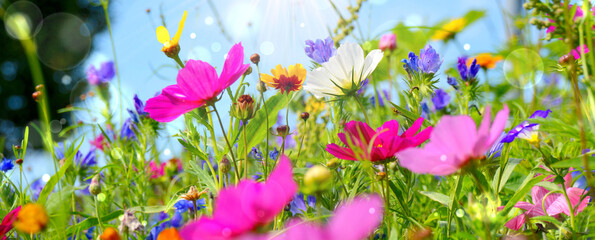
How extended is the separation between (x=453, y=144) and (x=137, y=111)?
0.74 metres

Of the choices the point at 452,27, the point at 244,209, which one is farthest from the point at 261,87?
the point at 452,27

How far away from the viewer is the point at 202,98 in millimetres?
407

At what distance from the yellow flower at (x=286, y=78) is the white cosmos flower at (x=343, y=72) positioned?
0.06 meters

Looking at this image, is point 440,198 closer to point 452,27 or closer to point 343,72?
point 343,72

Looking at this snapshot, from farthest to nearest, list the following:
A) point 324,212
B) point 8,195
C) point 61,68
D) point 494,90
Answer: point 61,68, point 494,90, point 8,195, point 324,212

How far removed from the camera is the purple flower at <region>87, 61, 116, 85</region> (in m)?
1.33

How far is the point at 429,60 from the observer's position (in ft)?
1.74

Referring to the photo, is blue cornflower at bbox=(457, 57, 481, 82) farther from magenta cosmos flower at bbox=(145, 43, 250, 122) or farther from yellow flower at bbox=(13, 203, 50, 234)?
yellow flower at bbox=(13, 203, 50, 234)

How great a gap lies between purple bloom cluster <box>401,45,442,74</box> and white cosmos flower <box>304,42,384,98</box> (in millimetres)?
74

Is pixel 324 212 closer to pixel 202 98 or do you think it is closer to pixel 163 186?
pixel 202 98

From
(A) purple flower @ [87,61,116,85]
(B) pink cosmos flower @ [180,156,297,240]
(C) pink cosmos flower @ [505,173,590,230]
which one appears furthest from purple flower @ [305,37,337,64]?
(A) purple flower @ [87,61,116,85]

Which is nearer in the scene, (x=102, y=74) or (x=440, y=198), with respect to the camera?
(x=440, y=198)

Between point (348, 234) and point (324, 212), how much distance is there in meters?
0.18

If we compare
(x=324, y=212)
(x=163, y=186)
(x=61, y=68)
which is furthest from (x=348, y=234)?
(x=61, y=68)
